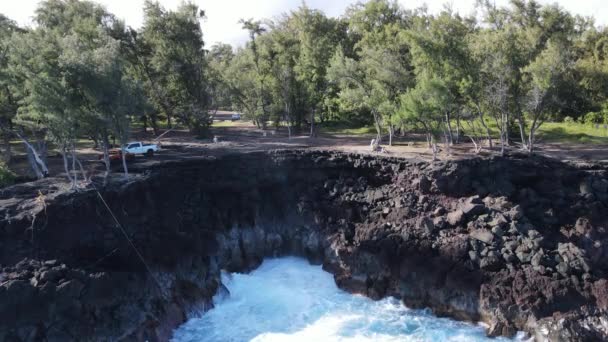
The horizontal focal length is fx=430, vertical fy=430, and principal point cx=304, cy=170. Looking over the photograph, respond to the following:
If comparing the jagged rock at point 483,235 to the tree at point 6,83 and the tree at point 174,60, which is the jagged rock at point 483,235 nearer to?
the tree at point 6,83

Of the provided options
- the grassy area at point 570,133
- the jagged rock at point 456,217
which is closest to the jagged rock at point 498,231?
the jagged rock at point 456,217

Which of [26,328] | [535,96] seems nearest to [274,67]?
[535,96]

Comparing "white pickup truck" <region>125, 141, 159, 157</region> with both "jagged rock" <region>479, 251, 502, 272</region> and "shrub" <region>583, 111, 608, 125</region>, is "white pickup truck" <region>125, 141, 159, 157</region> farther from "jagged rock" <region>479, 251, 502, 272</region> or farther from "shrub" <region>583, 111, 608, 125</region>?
"shrub" <region>583, 111, 608, 125</region>

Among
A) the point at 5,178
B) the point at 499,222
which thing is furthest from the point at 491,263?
the point at 5,178

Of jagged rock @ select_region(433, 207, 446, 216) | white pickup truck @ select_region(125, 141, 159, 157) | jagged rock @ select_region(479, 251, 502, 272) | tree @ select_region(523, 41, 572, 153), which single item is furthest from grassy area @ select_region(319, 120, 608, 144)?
white pickup truck @ select_region(125, 141, 159, 157)

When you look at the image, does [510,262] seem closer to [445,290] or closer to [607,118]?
[445,290]
